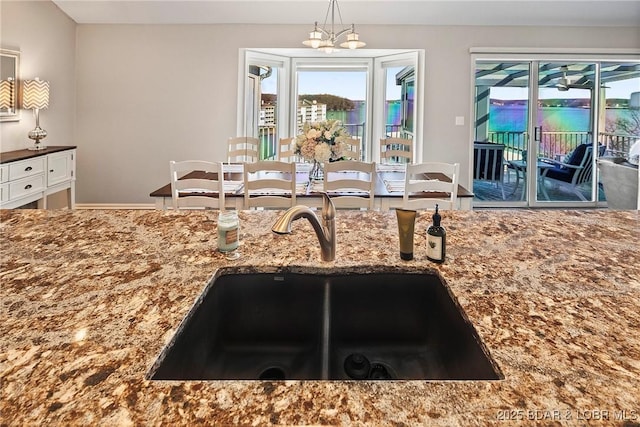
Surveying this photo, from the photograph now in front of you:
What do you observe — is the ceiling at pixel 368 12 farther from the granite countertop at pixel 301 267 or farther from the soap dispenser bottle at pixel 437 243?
the soap dispenser bottle at pixel 437 243

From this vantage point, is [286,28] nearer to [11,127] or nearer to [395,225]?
[11,127]

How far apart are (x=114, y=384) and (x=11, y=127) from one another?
4.71 metres

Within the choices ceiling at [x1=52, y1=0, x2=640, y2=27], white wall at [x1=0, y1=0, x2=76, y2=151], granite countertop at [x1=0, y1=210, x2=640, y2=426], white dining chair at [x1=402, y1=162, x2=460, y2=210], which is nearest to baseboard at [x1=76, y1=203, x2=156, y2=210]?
white wall at [x1=0, y1=0, x2=76, y2=151]

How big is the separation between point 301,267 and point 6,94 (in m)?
4.33

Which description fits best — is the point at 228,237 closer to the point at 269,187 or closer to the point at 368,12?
the point at 269,187

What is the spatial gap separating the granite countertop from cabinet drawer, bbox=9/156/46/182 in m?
2.59

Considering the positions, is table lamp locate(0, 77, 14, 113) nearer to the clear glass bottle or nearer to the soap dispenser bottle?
the clear glass bottle

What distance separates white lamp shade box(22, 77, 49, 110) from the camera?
14.0 feet

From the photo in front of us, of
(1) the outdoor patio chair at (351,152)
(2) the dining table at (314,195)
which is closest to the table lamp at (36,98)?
(2) the dining table at (314,195)

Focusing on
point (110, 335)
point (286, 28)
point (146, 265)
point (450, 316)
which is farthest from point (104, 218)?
point (286, 28)

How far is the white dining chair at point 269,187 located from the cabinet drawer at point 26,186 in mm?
2240

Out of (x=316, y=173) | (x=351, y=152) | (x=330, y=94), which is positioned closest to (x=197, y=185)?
(x=316, y=173)

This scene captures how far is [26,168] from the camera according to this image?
12.7 ft

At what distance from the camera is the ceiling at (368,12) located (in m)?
4.84
